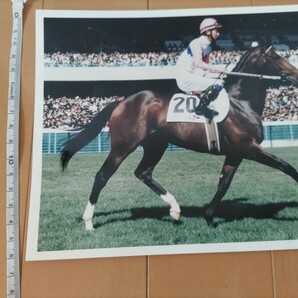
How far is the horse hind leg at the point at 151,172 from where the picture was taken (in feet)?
1.68

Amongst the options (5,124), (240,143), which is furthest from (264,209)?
(5,124)

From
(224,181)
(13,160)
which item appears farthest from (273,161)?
(13,160)

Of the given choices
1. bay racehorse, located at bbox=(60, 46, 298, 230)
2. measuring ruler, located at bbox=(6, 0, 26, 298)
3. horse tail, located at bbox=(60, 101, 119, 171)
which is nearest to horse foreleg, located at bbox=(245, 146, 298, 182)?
bay racehorse, located at bbox=(60, 46, 298, 230)

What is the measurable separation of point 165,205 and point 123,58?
22cm

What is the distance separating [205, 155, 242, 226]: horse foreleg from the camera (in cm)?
51

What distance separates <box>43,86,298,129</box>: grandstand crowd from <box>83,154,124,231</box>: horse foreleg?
0.07 metres

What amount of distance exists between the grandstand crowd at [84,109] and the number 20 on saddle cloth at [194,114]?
65 mm

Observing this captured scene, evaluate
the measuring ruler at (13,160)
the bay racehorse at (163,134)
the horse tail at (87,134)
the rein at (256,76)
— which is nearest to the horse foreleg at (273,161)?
the bay racehorse at (163,134)

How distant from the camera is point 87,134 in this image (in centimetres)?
53

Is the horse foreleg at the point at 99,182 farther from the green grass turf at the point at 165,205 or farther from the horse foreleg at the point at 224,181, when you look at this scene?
the horse foreleg at the point at 224,181

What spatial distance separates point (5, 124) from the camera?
1.74 ft

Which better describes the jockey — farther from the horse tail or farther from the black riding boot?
the horse tail

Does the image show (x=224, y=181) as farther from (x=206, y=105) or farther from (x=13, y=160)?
(x=13, y=160)

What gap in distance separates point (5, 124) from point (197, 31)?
1.01ft
